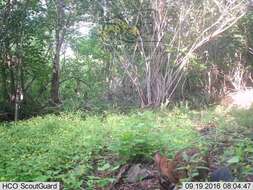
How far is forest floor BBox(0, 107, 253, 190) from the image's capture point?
4438 millimetres

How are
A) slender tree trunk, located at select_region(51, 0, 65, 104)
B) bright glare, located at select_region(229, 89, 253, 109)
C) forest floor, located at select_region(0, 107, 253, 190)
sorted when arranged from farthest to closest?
1. slender tree trunk, located at select_region(51, 0, 65, 104)
2. bright glare, located at select_region(229, 89, 253, 109)
3. forest floor, located at select_region(0, 107, 253, 190)

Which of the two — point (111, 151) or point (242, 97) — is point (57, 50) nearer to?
point (242, 97)

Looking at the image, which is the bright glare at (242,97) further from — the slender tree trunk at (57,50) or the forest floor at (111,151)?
the slender tree trunk at (57,50)

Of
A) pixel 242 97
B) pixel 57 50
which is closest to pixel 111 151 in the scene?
pixel 57 50

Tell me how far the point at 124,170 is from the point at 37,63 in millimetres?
7576

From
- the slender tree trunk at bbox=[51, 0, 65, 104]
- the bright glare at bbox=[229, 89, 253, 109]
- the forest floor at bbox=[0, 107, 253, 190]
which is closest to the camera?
the forest floor at bbox=[0, 107, 253, 190]

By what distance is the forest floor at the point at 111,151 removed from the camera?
4.44 meters

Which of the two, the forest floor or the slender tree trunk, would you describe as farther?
the slender tree trunk

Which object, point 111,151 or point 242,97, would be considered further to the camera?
point 242,97

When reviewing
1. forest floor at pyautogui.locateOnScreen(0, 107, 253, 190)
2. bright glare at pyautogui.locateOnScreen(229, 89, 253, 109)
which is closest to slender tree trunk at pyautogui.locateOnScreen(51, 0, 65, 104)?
forest floor at pyautogui.locateOnScreen(0, 107, 253, 190)

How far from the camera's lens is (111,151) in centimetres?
554

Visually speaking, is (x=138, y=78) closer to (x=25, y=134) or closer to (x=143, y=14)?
(x=143, y=14)

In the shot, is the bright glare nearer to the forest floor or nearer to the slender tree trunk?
the forest floor

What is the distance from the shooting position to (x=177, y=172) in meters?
4.03
